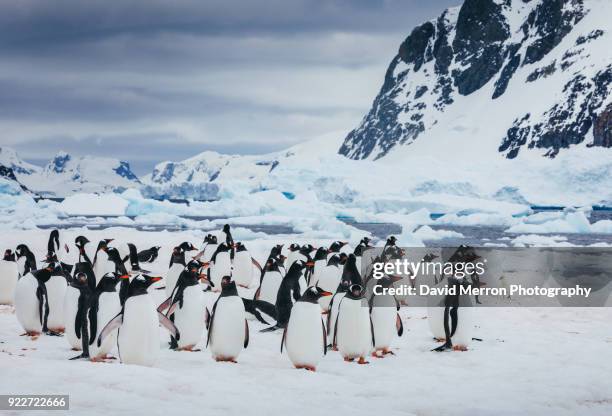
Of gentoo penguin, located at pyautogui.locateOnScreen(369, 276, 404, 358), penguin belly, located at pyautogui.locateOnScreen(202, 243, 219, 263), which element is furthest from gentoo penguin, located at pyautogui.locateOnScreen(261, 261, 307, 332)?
penguin belly, located at pyautogui.locateOnScreen(202, 243, 219, 263)

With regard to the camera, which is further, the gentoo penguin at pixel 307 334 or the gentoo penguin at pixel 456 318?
the gentoo penguin at pixel 456 318

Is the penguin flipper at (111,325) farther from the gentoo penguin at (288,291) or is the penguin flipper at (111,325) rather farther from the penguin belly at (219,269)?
the penguin belly at (219,269)

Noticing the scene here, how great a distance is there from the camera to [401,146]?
571ft

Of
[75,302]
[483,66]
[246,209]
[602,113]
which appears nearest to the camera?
[75,302]

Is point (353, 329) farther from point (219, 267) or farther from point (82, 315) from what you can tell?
point (219, 267)

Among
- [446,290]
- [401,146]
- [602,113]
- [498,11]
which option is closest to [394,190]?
[446,290]

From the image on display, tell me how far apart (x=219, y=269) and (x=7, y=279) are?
3758mm

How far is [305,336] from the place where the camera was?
717 centimetres

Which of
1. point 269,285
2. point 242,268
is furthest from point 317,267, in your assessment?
point 242,268

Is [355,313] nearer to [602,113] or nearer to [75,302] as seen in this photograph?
[75,302]

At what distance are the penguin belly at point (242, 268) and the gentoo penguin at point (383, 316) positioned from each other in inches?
242

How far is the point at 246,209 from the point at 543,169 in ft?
107

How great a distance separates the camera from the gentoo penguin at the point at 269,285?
10570mm

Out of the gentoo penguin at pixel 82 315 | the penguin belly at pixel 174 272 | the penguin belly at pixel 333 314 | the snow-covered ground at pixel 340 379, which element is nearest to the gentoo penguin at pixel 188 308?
the snow-covered ground at pixel 340 379
